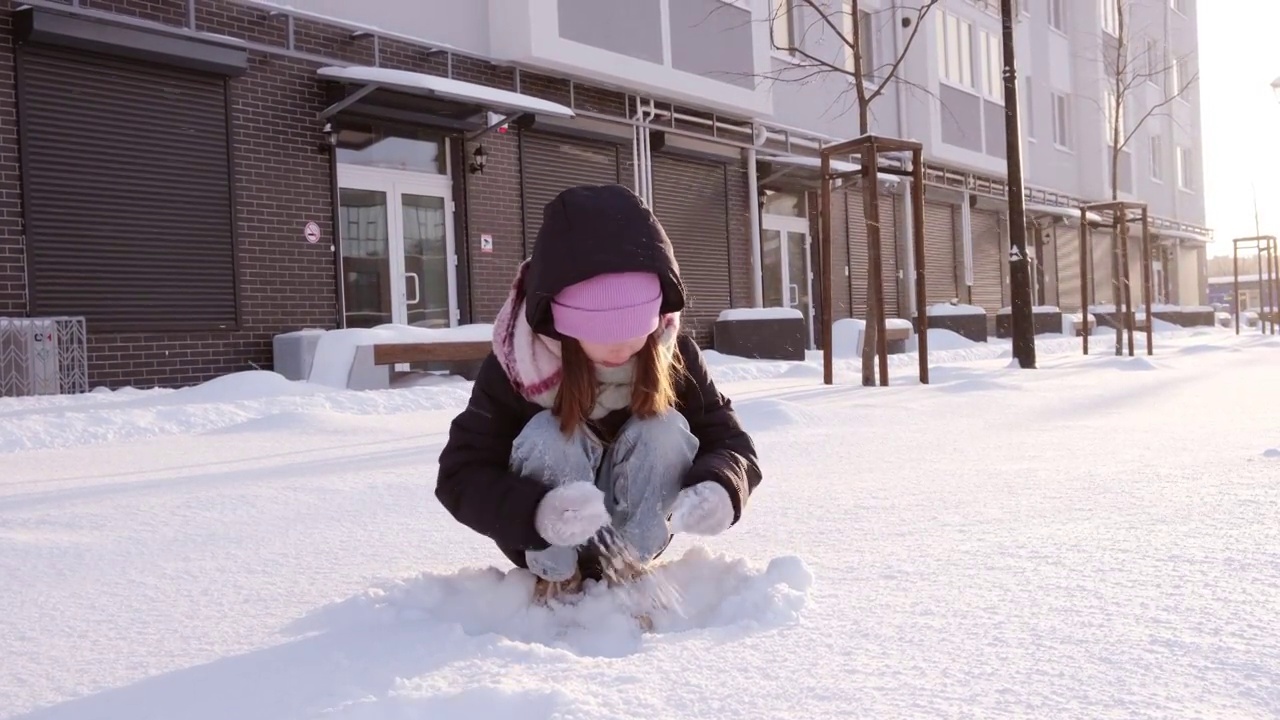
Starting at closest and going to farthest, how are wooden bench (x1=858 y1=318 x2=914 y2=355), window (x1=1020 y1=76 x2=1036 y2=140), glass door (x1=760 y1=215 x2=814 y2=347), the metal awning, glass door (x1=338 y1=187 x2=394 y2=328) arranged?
the metal awning, glass door (x1=338 y1=187 x2=394 y2=328), wooden bench (x1=858 y1=318 x2=914 y2=355), glass door (x1=760 y1=215 x2=814 y2=347), window (x1=1020 y1=76 x2=1036 y2=140)

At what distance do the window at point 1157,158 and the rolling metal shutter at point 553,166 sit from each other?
22.6m

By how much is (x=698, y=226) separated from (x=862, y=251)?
4.55m

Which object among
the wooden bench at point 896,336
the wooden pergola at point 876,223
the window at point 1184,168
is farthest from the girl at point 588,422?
the window at point 1184,168

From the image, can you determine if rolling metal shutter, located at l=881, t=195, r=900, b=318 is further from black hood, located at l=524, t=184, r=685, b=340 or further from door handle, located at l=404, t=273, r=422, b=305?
black hood, located at l=524, t=184, r=685, b=340

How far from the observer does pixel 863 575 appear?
2172mm

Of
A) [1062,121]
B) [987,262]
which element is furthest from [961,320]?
[1062,121]

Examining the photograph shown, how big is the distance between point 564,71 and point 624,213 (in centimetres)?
1065

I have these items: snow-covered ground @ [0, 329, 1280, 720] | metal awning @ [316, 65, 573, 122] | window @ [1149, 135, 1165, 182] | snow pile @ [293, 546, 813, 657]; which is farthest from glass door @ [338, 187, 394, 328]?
window @ [1149, 135, 1165, 182]

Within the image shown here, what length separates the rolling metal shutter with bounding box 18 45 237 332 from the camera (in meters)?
8.21

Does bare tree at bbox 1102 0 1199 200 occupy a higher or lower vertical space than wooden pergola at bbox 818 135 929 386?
higher

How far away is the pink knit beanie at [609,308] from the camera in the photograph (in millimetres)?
1766

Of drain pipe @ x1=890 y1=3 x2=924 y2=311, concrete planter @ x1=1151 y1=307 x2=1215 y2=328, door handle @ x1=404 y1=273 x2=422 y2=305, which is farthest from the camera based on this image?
concrete planter @ x1=1151 y1=307 x2=1215 y2=328

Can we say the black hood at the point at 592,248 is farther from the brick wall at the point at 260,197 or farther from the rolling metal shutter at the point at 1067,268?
the rolling metal shutter at the point at 1067,268

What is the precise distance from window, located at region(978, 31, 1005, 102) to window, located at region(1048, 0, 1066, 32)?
4.21m
